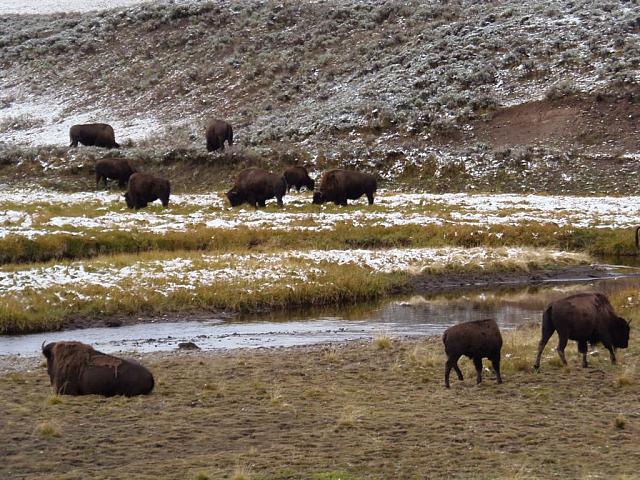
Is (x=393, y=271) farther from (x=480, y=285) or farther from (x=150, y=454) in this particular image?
(x=150, y=454)

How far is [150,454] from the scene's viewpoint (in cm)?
943

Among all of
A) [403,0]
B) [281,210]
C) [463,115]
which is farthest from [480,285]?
[403,0]

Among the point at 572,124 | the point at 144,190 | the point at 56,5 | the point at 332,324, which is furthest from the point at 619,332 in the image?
the point at 56,5

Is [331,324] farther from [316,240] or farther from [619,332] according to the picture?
[316,240]

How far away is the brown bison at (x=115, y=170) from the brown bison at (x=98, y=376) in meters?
26.3

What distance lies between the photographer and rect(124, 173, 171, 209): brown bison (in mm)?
31156

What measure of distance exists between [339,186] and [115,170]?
1034 centimetres

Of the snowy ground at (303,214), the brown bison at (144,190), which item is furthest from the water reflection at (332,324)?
the brown bison at (144,190)

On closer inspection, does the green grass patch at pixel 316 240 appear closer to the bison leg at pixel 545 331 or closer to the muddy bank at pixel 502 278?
the muddy bank at pixel 502 278

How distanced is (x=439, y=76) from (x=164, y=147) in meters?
15.9

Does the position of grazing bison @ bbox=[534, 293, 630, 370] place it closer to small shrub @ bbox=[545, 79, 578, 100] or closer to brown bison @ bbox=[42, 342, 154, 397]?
brown bison @ bbox=[42, 342, 154, 397]

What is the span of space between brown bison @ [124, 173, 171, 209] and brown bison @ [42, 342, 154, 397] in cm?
1888

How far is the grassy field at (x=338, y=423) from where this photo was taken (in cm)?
884

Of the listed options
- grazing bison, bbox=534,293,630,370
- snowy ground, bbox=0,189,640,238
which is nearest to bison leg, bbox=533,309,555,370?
grazing bison, bbox=534,293,630,370
